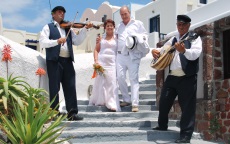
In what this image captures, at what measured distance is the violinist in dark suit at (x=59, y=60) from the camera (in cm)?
607

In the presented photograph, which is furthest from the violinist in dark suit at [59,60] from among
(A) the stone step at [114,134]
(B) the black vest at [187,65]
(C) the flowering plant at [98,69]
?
(B) the black vest at [187,65]

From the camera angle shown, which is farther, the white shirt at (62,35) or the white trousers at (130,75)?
the white trousers at (130,75)

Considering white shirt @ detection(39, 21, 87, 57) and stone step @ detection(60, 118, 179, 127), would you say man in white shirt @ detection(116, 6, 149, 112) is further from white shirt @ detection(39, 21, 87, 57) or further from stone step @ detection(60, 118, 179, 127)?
white shirt @ detection(39, 21, 87, 57)

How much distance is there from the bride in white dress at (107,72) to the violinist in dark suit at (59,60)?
897mm

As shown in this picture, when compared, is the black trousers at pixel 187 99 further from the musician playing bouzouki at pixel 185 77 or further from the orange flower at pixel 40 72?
the orange flower at pixel 40 72

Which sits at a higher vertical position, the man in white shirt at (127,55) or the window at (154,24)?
the window at (154,24)

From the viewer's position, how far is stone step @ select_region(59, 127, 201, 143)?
5394 mm

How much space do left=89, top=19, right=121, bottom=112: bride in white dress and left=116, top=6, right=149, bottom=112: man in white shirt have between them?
0.41 feet

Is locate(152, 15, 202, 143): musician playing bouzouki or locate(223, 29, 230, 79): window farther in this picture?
locate(223, 29, 230, 79): window

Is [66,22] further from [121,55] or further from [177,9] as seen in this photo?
[177,9]

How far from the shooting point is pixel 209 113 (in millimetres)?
5793

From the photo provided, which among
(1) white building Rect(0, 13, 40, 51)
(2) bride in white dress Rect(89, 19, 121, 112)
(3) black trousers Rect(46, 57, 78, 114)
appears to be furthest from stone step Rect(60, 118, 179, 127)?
(1) white building Rect(0, 13, 40, 51)

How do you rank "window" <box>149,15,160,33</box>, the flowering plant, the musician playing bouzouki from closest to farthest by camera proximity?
the musician playing bouzouki, the flowering plant, "window" <box>149,15,160,33</box>

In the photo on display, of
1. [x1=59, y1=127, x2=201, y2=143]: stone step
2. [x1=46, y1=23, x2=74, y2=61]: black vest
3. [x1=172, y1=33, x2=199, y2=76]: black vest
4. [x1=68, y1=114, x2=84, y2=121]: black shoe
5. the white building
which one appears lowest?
[x1=59, y1=127, x2=201, y2=143]: stone step
